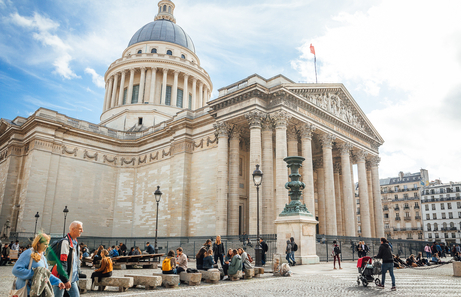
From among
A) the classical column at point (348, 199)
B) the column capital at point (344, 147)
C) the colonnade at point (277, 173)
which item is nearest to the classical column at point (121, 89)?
the colonnade at point (277, 173)

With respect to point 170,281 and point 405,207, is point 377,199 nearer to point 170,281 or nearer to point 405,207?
point 170,281

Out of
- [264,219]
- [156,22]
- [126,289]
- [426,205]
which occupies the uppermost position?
[156,22]

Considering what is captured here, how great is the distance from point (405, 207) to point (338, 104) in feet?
154

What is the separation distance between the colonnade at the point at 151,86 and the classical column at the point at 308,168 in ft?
81.2

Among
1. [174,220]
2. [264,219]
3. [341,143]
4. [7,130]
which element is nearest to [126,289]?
[264,219]

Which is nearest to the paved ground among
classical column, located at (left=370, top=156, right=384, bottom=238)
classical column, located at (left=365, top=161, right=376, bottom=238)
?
classical column, located at (left=370, top=156, right=384, bottom=238)

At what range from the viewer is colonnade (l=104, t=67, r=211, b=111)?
2002 inches

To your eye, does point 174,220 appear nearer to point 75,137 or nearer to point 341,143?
point 75,137

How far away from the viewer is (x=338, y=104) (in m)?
35.9

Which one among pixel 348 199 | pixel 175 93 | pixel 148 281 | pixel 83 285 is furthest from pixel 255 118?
pixel 175 93

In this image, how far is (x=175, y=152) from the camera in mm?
36406

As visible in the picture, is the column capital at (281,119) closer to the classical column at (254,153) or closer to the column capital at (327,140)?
the classical column at (254,153)

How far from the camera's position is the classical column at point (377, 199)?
38125 millimetres

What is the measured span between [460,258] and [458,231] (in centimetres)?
5356
